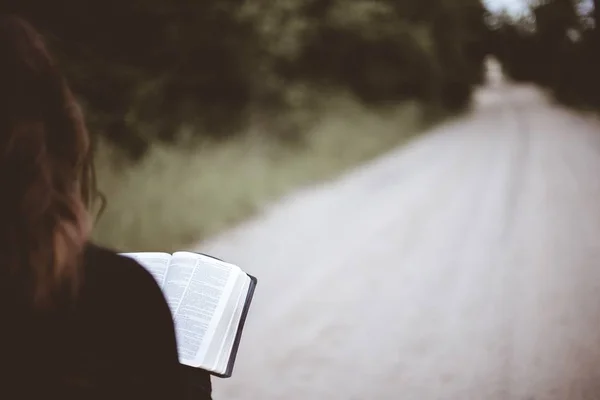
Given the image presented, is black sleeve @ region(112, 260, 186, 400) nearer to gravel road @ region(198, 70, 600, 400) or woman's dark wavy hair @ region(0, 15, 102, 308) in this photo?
woman's dark wavy hair @ region(0, 15, 102, 308)

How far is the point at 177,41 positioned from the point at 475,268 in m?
4.49

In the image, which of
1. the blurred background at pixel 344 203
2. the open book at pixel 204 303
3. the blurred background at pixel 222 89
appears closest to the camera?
the open book at pixel 204 303

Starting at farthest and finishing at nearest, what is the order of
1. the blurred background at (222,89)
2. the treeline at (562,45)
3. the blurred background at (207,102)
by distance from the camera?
1. the blurred background at (207,102)
2. the blurred background at (222,89)
3. the treeline at (562,45)

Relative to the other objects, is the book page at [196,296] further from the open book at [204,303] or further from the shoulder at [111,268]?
the shoulder at [111,268]

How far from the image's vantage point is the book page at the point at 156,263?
1.56m

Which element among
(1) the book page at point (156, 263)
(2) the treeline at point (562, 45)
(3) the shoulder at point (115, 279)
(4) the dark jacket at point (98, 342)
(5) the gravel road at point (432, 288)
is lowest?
(4) the dark jacket at point (98, 342)

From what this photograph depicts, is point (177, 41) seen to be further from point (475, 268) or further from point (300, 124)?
point (475, 268)

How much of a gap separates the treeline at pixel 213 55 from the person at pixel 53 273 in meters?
3.94

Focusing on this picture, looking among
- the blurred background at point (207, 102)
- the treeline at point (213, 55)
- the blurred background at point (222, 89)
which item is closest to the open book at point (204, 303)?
the blurred background at point (222, 89)

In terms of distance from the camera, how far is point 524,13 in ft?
14.4

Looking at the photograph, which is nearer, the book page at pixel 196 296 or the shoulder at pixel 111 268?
the shoulder at pixel 111 268

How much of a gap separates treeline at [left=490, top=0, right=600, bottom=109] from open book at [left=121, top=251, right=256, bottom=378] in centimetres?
325

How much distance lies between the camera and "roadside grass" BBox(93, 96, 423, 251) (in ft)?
16.8

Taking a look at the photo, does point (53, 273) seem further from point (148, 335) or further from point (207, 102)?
point (207, 102)
